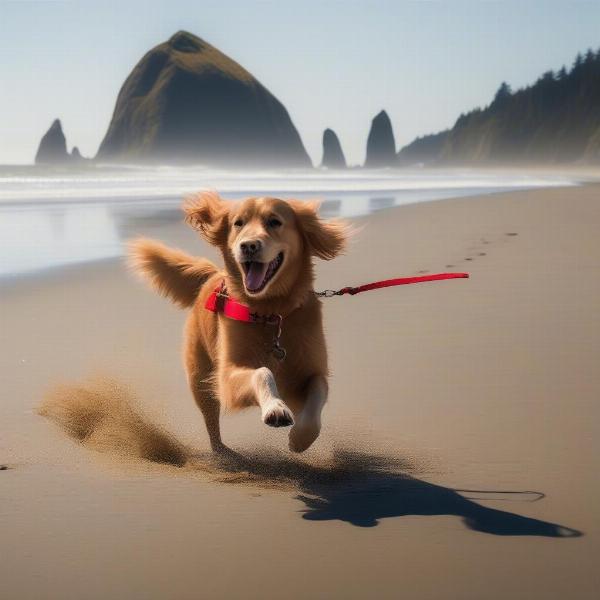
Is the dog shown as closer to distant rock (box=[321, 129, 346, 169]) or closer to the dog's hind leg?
the dog's hind leg

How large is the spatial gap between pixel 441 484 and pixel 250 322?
98cm

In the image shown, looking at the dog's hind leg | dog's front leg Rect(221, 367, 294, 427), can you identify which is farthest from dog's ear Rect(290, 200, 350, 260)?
the dog's hind leg

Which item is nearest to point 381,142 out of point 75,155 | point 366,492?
point 75,155

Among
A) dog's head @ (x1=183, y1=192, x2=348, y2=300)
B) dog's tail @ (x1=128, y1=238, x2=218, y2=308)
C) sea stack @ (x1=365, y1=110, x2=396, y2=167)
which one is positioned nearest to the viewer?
dog's head @ (x1=183, y1=192, x2=348, y2=300)

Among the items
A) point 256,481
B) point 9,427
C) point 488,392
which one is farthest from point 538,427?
point 9,427

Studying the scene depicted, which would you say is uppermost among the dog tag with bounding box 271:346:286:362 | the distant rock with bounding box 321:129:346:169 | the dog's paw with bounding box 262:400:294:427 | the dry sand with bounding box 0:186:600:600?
the dog tag with bounding box 271:346:286:362

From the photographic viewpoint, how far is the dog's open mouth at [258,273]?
3844 mm

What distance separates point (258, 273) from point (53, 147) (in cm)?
17564

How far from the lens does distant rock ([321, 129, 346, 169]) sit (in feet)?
600

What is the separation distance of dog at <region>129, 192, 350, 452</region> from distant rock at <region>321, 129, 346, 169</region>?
17875 cm

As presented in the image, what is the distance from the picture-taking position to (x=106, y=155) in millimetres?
164750

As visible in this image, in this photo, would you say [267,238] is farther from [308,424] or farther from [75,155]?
[75,155]

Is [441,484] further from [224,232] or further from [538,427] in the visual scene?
[224,232]

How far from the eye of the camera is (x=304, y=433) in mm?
3633
